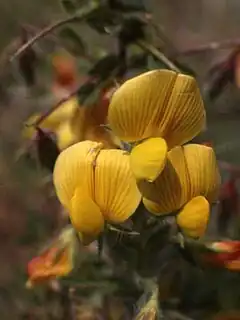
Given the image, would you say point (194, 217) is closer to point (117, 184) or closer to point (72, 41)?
point (117, 184)

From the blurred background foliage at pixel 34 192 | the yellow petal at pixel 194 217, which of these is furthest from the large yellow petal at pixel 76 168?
the blurred background foliage at pixel 34 192

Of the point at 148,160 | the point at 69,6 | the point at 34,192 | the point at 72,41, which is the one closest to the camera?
the point at 148,160

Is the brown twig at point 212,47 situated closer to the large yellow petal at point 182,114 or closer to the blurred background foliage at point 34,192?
the blurred background foliage at point 34,192

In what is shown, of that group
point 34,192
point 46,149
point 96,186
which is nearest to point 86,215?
point 96,186

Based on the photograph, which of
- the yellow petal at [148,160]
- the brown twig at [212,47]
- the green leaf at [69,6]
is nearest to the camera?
the yellow petal at [148,160]

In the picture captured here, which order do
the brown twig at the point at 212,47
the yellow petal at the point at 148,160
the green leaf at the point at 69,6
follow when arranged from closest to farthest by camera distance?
the yellow petal at the point at 148,160, the green leaf at the point at 69,6, the brown twig at the point at 212,47

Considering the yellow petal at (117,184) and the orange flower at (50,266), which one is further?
the orange flower at (50,266)

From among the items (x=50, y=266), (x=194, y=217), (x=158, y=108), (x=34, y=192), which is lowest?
(x=34, y=192)

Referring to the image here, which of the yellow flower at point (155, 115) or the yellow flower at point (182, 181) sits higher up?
the yellow flower at point (155, 115)

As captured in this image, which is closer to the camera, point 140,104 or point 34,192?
point 140,104
